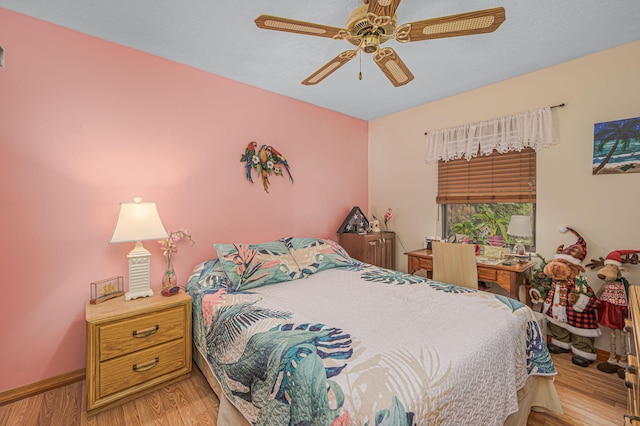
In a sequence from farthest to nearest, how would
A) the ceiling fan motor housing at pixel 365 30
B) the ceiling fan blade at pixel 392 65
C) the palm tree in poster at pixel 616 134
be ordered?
the palm tree in poster at pixel 616 134
the ceiling fan blade at pixel 392 65
the ceiling fan motor housing at pixel 365 30

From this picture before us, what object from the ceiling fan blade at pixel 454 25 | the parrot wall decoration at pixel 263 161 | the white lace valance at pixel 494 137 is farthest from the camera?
the parrot wall decoration at pixel 263 161

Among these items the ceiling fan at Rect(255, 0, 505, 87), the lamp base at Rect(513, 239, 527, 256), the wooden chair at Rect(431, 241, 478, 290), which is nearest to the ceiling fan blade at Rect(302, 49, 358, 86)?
the ceiling fan at Rect(255, 0, 505, 87)

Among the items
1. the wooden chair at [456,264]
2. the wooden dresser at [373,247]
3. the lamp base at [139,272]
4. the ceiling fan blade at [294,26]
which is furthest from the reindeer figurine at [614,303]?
the lamp base at [139,272]

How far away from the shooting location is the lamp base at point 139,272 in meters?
2.16

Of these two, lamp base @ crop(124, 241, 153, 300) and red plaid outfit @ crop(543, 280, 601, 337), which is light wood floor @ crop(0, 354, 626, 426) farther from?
lamp base @ crop(124, 241, 153, 300)

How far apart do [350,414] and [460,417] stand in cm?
50

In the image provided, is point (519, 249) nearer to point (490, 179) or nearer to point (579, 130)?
point (490, 179)

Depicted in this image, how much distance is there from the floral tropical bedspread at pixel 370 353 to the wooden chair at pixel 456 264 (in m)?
0.48

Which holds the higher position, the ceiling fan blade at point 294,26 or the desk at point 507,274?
the ceiling fan blade at point 294,26

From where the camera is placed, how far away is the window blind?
9.32 ft

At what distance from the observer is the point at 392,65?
1.80 meters

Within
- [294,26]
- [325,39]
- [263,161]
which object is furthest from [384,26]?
[263,161]

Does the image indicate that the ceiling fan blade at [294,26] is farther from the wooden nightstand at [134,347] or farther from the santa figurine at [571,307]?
the santa figurine at [571,307]

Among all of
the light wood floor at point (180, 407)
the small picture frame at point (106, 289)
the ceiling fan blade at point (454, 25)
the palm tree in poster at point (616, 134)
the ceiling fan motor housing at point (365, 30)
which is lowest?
the light wood floor at point (180, 407)
